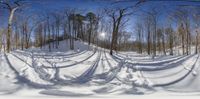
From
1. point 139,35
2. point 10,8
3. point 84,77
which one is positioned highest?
point 10,8

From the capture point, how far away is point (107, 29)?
157 centimetres

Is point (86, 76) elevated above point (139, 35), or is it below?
below

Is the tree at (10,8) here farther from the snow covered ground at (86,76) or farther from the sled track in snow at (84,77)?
the sled track in snow at (84,77)

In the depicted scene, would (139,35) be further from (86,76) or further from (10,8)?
(10,8)

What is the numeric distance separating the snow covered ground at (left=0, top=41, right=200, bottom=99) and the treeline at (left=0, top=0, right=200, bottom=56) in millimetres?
50

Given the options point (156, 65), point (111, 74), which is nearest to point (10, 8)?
point (111, 74)

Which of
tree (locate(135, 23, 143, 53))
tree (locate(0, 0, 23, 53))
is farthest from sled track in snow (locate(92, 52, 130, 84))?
tree (locate(0, 0, 23, 53))

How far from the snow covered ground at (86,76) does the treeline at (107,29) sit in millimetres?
50

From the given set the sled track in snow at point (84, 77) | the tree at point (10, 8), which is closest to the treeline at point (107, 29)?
the tree at point (10, 8)

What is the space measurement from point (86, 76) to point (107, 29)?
30 centimetres

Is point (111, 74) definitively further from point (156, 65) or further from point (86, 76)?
point (156, 65)

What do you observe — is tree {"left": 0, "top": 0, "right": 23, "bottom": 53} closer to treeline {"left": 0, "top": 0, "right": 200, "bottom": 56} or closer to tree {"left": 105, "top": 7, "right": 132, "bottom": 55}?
treeline {"left": 0, "top": 0, "right": 200, "bottom": 56}

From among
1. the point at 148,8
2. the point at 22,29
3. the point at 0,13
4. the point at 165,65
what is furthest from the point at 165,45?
the point at 0,13

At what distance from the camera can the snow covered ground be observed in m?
1.53
